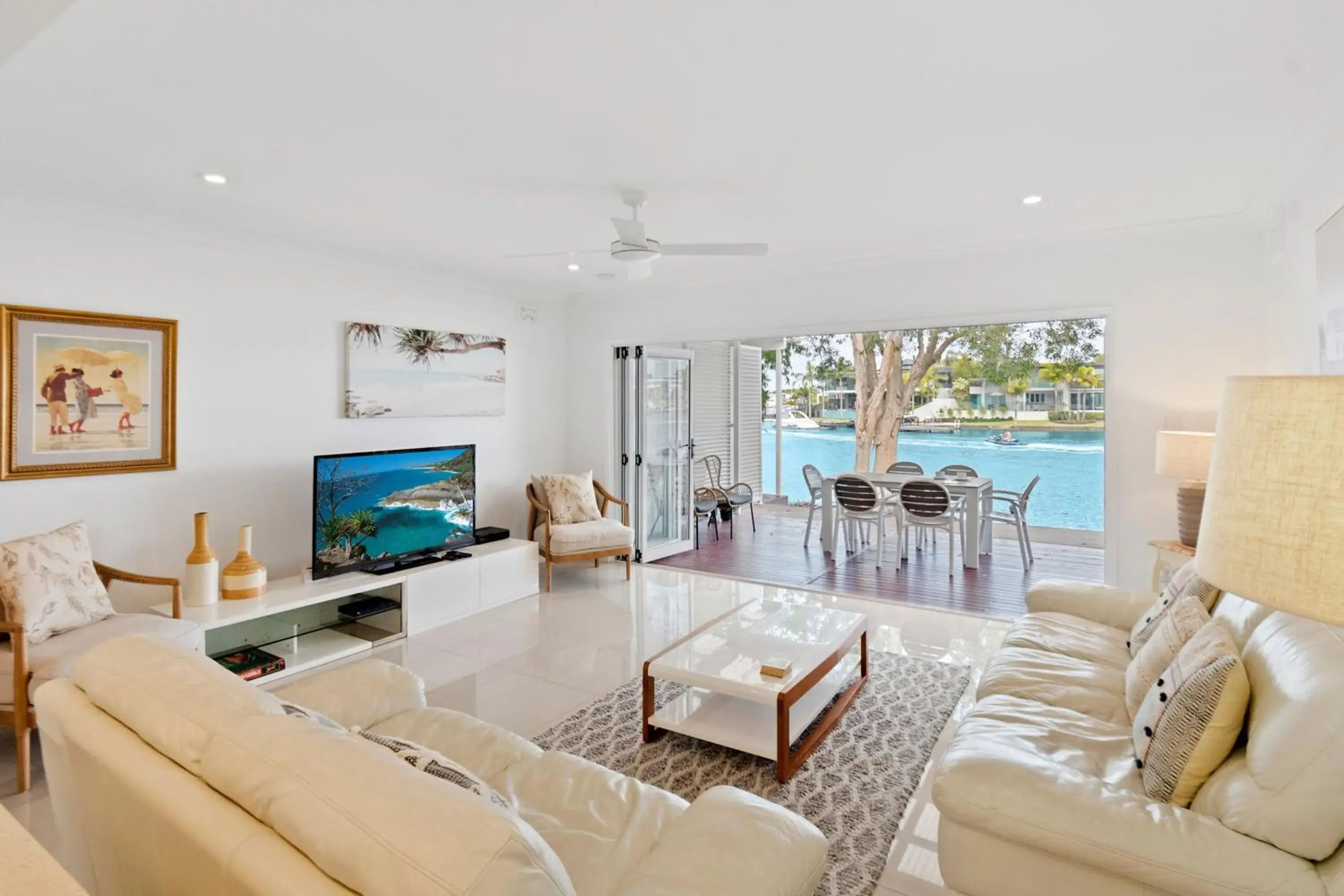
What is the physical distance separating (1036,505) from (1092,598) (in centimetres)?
642

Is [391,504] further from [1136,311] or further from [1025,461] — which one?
[1025,461]

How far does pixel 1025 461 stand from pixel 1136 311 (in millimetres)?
6195

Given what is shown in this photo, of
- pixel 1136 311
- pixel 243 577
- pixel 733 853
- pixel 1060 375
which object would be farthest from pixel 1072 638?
pixel 1060 375

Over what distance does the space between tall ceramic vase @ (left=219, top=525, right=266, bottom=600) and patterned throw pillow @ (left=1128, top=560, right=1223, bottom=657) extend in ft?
13.8

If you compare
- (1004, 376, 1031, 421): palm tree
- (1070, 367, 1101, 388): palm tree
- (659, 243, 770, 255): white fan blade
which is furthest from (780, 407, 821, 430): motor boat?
(659, 243, 770, 255): white fan blade

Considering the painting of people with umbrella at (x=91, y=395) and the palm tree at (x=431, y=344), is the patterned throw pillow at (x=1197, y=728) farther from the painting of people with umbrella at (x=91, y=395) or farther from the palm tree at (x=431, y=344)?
the palm tree at (x=431, y=344)

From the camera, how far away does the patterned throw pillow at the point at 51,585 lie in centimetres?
277

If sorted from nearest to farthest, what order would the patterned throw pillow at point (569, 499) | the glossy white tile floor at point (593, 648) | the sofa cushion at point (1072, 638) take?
the glossy white tile floor at point (593, 648) → the sofa cushion at point (1072, 638) → the patterned throw pillow at point (569, 499)

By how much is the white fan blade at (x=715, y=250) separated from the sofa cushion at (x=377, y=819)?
2777 mm

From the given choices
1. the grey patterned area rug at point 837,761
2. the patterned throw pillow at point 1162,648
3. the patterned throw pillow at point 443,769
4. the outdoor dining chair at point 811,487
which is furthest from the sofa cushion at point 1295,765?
the outdoor dining chair at point 811,487

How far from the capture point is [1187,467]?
3.54 meters

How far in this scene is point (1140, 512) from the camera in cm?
411

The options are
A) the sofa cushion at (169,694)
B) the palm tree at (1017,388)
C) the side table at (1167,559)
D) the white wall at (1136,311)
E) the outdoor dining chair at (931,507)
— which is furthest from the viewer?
the palm tree at (1017,388)

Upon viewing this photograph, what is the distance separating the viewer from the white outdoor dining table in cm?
605
